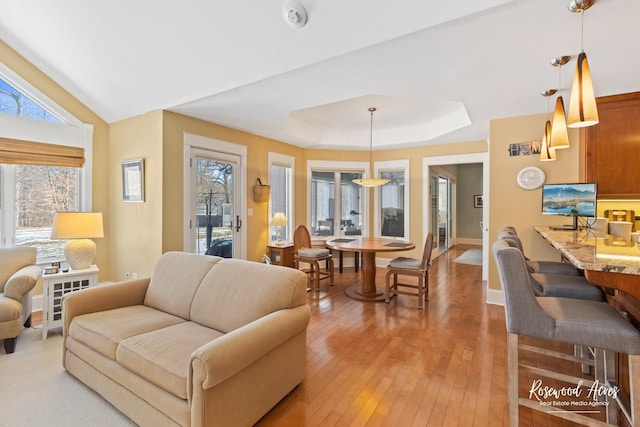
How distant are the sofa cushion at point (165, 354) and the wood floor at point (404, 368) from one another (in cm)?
61

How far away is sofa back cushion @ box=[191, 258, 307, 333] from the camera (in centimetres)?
202

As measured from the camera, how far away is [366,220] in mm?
6320

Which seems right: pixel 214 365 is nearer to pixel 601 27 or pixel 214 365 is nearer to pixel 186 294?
pixel 186 294

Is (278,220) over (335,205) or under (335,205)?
under

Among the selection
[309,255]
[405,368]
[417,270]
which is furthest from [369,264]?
[405,368]

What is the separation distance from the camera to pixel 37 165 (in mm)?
3740

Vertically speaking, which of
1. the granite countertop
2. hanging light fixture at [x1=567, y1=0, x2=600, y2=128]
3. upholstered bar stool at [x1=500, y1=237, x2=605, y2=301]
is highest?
hanging light fixture at [x1=567, y1=0, x2=600, y2=128]

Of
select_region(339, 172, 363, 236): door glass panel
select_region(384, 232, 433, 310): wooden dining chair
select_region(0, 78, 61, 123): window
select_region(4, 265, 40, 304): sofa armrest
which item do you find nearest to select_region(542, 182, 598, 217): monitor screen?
select_region(384, 232, 433, 310): wooden dining chair

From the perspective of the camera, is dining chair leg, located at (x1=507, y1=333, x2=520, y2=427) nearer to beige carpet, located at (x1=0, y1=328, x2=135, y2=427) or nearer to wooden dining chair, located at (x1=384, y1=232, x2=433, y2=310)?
wooden dining chair, located at (x1=384, y1=232, x2=433, y2=310)

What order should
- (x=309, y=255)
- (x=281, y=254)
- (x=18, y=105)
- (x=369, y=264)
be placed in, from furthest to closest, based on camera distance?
(x=281, y=254) < (x=309, y=255) < (x=369, y=264) < (x=18, y=105)

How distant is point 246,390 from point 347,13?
252 cm

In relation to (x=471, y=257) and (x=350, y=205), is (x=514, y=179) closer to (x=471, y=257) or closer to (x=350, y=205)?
(x=350, y=205)

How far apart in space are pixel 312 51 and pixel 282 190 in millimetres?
3463

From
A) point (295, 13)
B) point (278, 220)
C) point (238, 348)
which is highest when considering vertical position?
point (295, 13)
